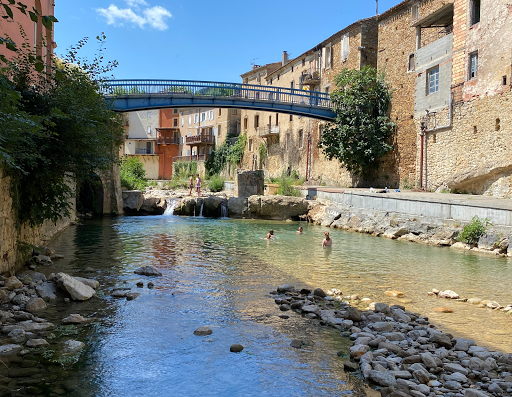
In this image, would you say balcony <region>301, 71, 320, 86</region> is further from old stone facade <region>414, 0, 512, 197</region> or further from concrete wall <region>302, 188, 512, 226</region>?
concrete wall <region>302, 188, 512, 226</region>

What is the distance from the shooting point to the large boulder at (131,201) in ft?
78.2

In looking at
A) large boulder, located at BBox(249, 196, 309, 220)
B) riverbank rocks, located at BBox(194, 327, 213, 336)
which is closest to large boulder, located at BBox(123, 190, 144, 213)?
large boulder, located at BBox(249, 196, 309, 220)

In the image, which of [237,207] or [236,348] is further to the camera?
[237,207]

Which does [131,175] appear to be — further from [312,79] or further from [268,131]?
[312,79]

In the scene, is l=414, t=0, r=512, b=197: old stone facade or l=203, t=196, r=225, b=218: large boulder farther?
l=203, t=196, r=225, b=218: large boulder

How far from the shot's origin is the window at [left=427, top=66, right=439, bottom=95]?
2154 cm

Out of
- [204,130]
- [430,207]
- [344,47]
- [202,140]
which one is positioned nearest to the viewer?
[430,207]

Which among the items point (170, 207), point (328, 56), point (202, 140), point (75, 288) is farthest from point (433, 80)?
point (202, 140)

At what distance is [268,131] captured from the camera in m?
41.7

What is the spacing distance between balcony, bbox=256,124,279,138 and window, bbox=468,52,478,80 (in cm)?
2268

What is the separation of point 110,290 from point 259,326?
292 cm

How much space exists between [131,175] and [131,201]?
32.7ft

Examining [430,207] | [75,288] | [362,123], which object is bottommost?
[75,288]

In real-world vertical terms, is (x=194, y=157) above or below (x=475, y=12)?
below
